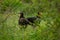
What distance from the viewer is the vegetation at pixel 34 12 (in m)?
3.03

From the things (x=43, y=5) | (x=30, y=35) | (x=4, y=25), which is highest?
(x=43, y=5)

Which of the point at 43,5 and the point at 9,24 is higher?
the point at 43,5

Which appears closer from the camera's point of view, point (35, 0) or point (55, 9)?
point (55, 9)

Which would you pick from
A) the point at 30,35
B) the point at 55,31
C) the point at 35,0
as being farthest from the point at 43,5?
the point at 30,35

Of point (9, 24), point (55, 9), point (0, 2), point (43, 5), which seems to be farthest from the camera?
point (9, 24)

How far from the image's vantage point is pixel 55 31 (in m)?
3.22

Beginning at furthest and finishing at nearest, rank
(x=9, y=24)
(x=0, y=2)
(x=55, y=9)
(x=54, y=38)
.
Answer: (x=9, y=24), (x=0, y=2), (x=54, y=38), (x=55, y=9)

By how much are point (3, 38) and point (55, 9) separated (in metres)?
1.78

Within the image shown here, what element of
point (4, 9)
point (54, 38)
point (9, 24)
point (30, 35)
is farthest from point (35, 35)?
point (54, 38)

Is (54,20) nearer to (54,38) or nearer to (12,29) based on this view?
(54,38)

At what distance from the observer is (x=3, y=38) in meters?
4.43

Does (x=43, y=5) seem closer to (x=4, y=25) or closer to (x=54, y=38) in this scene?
(x=54, y=38)

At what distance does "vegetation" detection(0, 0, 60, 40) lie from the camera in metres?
3.03

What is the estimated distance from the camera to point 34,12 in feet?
15.0
